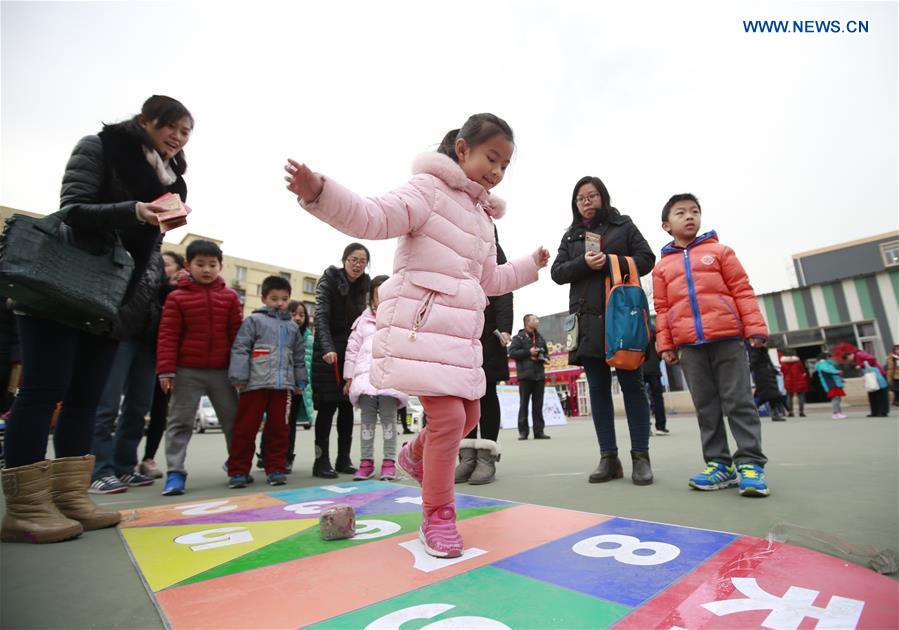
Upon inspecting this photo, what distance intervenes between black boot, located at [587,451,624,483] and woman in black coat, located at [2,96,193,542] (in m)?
2.64

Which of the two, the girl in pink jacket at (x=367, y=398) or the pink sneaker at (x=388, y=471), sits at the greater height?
the girl in pink jacket at (x=367, y=398)

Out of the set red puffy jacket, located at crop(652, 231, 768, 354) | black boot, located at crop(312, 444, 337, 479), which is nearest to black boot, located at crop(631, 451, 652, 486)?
red puffy jacket, located at crop(652, 231, 768, 354)

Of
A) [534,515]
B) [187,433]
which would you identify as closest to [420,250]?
[534,515]

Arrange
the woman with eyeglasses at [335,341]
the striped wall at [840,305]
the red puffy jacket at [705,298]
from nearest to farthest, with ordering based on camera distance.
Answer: the red puffy jacket at [705,298] < the woman with eyeglasses at [335,341] < the striped wall at [840,305]

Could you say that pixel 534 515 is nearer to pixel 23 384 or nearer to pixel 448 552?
pixel 448 552

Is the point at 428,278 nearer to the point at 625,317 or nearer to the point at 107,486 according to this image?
the point at 625,317

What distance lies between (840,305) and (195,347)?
22.4 meters

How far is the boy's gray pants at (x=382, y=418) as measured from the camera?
3707 millimetres

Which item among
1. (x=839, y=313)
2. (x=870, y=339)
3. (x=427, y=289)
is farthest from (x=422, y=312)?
(x=839, y=313)

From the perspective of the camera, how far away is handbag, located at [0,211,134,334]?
69.2 inches

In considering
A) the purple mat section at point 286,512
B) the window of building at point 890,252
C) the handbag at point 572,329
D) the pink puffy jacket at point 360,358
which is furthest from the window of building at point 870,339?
the purple mat section at point 286,512

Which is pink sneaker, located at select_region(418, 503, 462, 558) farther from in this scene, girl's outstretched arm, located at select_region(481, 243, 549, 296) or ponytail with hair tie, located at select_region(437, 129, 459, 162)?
ponytail with hair tie, located at select_region(437, 129, 459, 162)

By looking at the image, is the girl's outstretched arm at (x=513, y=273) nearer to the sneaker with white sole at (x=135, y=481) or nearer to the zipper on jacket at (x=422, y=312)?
the zipper on jacket at (x=422, y=312)

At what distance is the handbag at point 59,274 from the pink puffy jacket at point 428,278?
45.8 inches
